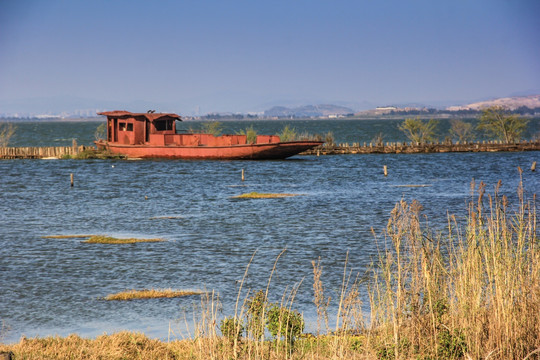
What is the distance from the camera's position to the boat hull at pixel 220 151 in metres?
66.6

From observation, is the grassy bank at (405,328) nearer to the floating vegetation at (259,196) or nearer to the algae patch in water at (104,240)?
the algae patch in water at (104,240)

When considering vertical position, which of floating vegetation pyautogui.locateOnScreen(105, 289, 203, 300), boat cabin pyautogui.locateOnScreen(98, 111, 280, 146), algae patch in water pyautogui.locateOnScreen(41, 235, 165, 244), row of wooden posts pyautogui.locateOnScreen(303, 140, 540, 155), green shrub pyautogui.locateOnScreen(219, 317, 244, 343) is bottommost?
algae patch in water pyautogui.locateOnScreen(41, 235, 165, 244)

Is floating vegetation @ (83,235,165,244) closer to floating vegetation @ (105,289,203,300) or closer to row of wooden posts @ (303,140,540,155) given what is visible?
floating vegetation @ (105,289,203,300)

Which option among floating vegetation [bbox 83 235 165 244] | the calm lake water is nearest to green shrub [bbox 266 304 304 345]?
the calm lake water

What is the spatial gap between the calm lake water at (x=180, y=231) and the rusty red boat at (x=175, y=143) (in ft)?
27.5

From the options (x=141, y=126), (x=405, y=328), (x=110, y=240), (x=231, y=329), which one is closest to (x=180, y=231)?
(x=110, y=240)

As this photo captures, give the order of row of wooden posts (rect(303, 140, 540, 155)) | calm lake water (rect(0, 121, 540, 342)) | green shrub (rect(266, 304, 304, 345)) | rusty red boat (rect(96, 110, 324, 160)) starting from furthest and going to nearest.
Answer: row of wooden posts (rect(303, 140, 540, 155)) → rusty red boat (rect(96, 110, 324, 160)) → calm lake water (rect(0, 121, 540, 342)) → green shrub (rect(266, 304, 304, 345))

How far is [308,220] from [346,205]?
6.05 metres

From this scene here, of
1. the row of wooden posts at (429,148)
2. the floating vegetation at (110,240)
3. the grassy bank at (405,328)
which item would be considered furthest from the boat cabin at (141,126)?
the grassy bank at (405,328)

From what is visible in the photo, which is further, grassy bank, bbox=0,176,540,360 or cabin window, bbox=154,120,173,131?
cabin window, bbox=154,120,173,131

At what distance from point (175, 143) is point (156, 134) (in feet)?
7.00

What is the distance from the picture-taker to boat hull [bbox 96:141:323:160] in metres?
66.6

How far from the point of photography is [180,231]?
26016 millimetres

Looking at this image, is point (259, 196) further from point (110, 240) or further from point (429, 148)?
point (429, 148)
